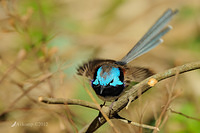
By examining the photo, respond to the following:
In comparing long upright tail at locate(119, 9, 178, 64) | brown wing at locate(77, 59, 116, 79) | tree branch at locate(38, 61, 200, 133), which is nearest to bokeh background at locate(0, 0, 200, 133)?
long upright tail at locate(119, 9, 178, 64)

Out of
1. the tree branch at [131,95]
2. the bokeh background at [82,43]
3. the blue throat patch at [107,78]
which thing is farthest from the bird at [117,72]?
the bokeh background at [82,43]

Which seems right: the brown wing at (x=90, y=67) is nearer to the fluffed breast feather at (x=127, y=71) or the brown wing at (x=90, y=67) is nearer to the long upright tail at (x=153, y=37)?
the fluffed breast feather at (x=127, y=71)

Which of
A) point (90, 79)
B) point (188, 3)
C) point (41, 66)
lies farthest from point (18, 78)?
point (188, 3)

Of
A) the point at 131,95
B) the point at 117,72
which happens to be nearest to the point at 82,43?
the point at 117,72

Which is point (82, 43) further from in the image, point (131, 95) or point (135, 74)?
point (131, 95)

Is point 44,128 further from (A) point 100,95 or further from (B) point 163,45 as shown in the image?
(B) point 163,45

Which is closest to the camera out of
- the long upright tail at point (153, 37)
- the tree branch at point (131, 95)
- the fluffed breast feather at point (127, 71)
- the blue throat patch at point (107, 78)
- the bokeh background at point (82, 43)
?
the tree branch at point (131, 95)

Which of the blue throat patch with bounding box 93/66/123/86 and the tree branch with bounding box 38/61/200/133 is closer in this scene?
the tree branch with bounding box 38/61/200/133

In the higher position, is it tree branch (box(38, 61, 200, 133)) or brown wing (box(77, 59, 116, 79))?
brown wing (box(77, 59, 116, 79))

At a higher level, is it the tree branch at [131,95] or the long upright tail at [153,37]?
the long upright tail at [153,37]

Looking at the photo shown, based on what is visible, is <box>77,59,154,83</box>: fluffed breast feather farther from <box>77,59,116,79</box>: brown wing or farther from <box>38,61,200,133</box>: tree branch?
<box>38,61,200,133</box>: tree branch
